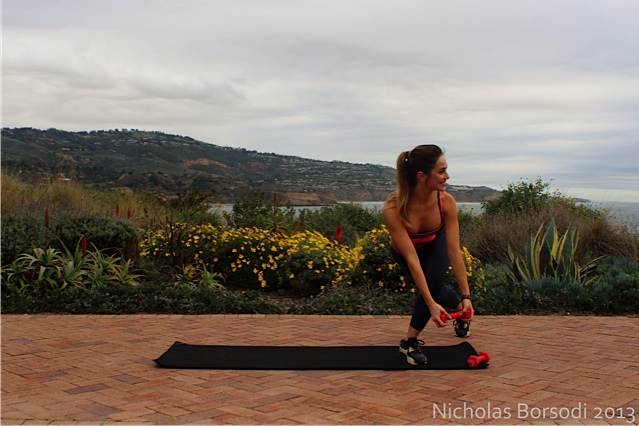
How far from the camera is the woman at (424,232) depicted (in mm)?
4953

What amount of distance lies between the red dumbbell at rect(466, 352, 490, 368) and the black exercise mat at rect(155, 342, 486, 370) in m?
0.05

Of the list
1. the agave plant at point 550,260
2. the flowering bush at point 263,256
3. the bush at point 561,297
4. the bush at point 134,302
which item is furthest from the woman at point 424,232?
the agave plant at point 550,260

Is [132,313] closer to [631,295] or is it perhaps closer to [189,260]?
[189,260]

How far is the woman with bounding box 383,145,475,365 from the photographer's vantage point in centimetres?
495

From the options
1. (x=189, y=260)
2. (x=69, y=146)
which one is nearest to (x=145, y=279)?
(x=189, y=260)

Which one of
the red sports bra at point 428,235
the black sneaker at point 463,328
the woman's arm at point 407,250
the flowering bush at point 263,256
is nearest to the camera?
the woman's arm at point 407,250

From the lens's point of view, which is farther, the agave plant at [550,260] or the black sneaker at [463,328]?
the agave plant at [550,260]

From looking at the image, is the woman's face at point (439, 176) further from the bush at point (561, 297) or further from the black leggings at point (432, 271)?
the bush at point (561, 297)

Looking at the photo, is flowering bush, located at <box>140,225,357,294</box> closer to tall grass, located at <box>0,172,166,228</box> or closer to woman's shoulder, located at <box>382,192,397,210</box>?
tall grass, located at <box>0,172,166,228</box>

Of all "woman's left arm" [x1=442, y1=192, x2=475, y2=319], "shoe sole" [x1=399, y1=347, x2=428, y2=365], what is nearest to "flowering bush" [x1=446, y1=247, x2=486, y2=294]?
"woman's left arm" [x1=442, y1=192, x2=475, y2=319]

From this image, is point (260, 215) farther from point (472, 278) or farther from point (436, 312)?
point (436, 312)

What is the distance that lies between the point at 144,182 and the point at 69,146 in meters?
17.9

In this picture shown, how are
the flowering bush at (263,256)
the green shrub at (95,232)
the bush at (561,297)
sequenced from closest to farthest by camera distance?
1. the bush at (561,297)
2. the flowering bush at (263,256)
3. the green shrub at (95,232)

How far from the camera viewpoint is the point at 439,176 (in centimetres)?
493
